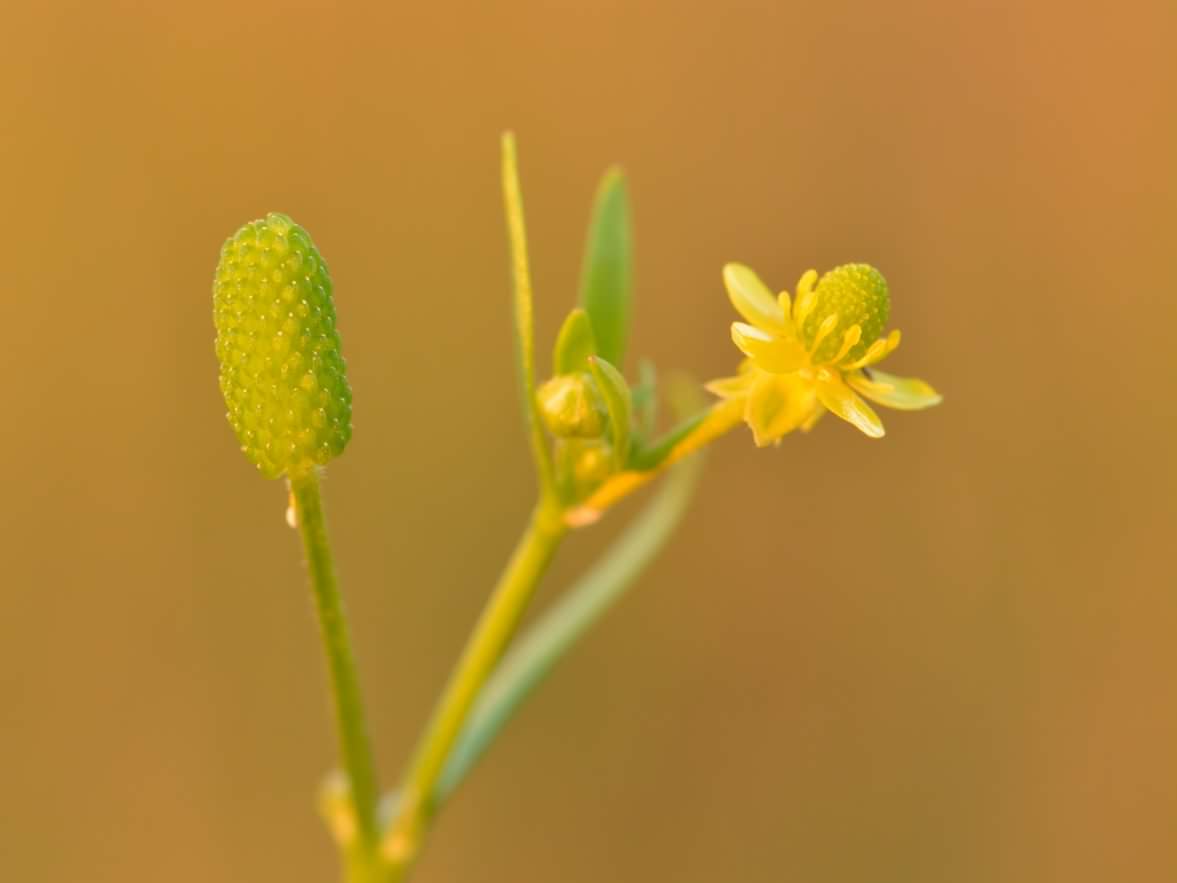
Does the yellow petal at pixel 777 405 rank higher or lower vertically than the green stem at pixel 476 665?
higher

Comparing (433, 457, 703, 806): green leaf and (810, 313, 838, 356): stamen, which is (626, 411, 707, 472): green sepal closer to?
(810, 313, 838, 356): stamen

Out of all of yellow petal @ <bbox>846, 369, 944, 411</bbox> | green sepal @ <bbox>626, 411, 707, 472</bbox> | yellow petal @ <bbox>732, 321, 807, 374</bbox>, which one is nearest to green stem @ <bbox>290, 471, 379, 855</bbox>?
green sepal @ <bbox>626, 411, 707, 472</bbox>

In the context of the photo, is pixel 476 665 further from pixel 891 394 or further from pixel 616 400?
pixel 891 394

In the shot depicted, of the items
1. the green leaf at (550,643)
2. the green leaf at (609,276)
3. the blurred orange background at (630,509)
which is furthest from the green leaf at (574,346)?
the blurred orange background at (630,509)

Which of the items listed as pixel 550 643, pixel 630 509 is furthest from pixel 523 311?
pixel 630 509

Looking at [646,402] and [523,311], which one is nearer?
[523,311]

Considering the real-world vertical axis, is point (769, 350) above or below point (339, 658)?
above

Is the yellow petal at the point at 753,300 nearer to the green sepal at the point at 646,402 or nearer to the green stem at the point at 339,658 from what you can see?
the green sepal at the point at 646,402
